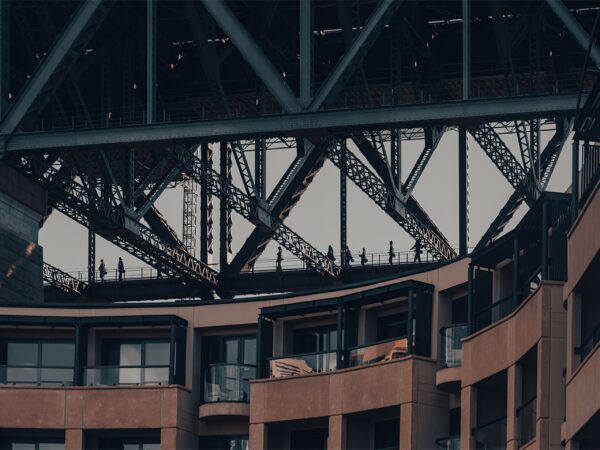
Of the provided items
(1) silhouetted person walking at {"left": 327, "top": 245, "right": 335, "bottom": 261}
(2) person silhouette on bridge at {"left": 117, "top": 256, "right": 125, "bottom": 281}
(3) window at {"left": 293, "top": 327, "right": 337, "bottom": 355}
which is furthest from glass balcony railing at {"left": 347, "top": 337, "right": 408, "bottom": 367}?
(2) person silhouette on bridge at {"left": 117, "top": 256, "right": 125, "bottom": 281}

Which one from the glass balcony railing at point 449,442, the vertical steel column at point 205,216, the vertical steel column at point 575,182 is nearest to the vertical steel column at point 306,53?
the glass balcony railing at point 449,442

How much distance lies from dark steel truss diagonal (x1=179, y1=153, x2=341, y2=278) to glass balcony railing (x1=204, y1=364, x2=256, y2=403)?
60.6ft

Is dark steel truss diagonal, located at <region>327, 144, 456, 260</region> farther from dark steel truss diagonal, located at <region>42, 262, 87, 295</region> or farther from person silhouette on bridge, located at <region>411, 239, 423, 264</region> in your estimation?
dark steel truss diagonal, located at <region>42, 262, 87, 295</region>

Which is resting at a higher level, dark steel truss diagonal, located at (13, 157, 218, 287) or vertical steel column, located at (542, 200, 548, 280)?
dark steel truss diagonal, located at (13, 157, 218, 287)

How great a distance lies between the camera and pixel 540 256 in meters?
68.8

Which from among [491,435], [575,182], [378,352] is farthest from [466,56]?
[575,182]

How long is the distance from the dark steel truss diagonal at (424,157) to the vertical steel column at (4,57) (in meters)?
18.7

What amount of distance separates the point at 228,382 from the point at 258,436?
9.42 ft

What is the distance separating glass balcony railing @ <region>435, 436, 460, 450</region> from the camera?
73.6m

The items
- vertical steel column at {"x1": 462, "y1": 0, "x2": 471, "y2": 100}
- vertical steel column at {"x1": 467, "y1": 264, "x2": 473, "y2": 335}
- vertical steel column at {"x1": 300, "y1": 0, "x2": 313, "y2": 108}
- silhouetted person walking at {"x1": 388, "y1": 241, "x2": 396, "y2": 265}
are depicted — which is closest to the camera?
vertical steel column at {"x1": 467, "y1": 264, "x2": 473, "y2": 335}

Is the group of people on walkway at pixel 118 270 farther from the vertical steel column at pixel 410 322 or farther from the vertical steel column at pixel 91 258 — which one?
the vertical steel column at pixel 410 322

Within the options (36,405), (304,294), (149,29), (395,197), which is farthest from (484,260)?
(395,197)

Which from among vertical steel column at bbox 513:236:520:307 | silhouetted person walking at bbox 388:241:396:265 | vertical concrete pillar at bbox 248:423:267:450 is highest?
silhouetted person walking at bbox 388:241:396:265

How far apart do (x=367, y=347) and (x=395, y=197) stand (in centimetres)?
3027
